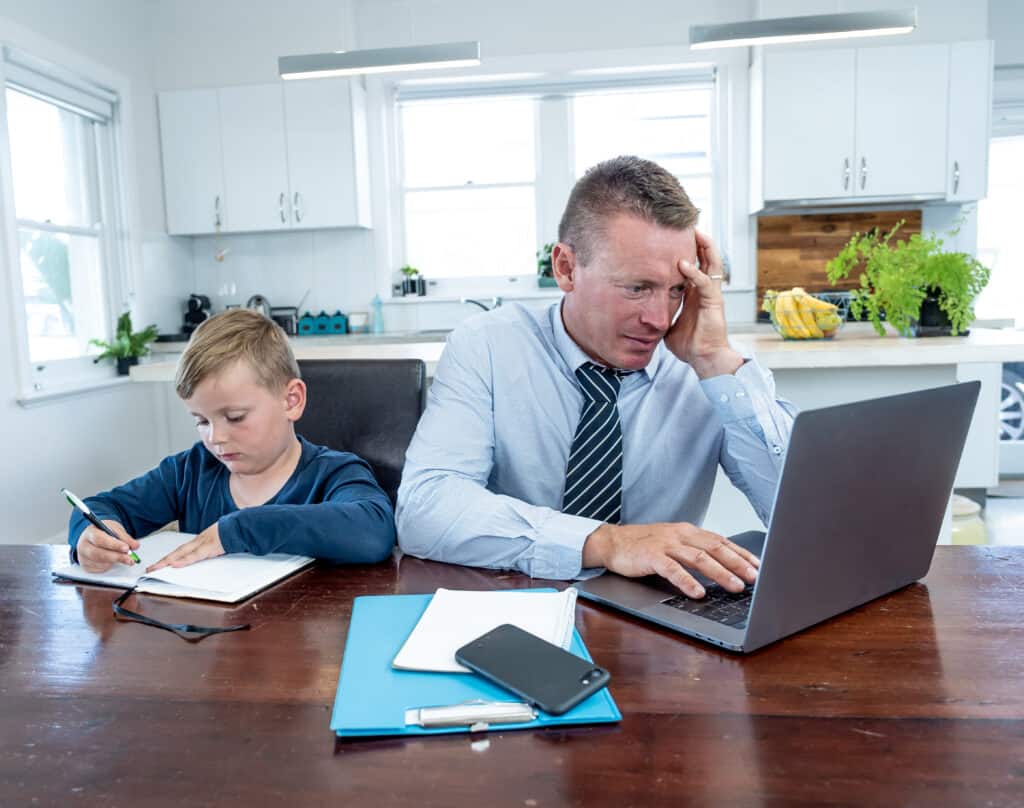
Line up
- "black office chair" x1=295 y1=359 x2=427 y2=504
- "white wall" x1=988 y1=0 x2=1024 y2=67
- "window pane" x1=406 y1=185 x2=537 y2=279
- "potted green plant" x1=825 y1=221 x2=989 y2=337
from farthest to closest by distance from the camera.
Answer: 1. "window pane" x1=406 y1=185 x2=537 y2=279
2. "white wall" x1=988 y1=0 x2=1024 y2=67
3. "potted green plant" x1=825 y1=221 x2=989 y2=337
4. "black office chair" x1=295 y1=359 x2=427 y2=504

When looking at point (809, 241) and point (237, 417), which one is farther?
point (809, 241)

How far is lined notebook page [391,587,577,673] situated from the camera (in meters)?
0.81

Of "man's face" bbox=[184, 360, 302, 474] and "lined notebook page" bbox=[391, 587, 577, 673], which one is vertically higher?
"man's face" bbox=[184, 360, 302, 474]

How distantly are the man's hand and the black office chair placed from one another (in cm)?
49

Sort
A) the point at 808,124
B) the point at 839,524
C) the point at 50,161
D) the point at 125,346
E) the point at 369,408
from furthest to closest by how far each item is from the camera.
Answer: the point at 808,124 < the point at 125,346 < the point at 50,161 < the point at 369,408 < the point at 839,524

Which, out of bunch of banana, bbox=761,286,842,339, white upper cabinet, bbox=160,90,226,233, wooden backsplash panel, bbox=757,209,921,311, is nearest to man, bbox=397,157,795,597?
bunch of banana, bbox=761,286,842,339

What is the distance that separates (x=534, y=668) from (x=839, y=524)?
0.35m

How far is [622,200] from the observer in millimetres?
1285

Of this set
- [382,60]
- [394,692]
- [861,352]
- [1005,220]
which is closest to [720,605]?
[394,692]

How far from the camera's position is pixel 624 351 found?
137cm

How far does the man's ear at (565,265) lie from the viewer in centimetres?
139

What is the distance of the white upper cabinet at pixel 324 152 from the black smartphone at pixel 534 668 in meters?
4.12

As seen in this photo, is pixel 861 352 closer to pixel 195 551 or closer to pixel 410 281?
pixel 195 551

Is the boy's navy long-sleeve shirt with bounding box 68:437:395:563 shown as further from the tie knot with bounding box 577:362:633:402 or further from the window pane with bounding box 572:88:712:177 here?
the window pane with bounding box 572:88:712:177
